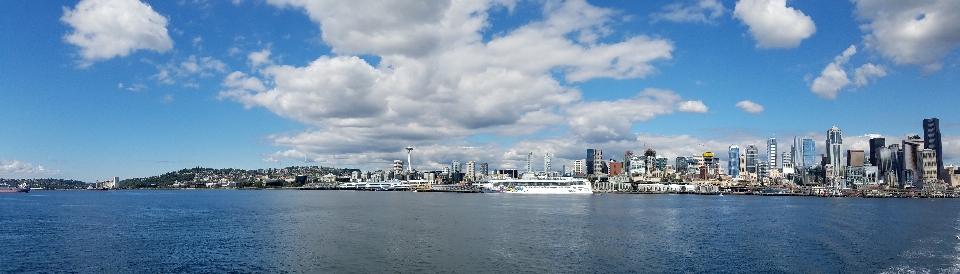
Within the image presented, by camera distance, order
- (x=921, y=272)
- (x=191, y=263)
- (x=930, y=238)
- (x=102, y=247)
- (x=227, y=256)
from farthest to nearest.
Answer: (x=930, y=238)
(x=102, y=247)
(x=227, y=256)
(x=191, y=263)
(x=921, y=272)

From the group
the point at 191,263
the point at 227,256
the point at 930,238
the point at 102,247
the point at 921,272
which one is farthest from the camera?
the point at 930,238

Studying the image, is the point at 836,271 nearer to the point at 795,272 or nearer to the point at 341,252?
the point at 795,272

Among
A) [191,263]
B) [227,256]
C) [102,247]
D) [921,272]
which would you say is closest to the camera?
[921,272]

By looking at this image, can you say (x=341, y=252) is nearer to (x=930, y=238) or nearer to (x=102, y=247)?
(x=102, y=247)

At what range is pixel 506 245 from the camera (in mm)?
61719

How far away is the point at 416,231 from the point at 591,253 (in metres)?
27.1

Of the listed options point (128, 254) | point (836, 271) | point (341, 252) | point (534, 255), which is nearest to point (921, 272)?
point (836, 271)

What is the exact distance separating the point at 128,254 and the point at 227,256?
10306mm

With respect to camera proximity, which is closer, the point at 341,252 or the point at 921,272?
the point at 921,272

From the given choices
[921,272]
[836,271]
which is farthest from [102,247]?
[921,272]

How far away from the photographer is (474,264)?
50.4m

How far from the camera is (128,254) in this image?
184 ft

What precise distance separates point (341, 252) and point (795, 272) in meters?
41.1

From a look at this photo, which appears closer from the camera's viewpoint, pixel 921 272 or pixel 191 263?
pixel 921 272
